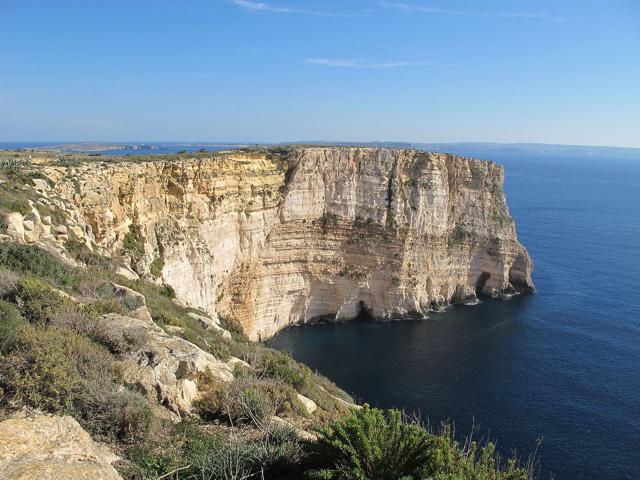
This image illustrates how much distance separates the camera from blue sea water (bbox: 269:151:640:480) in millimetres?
22672

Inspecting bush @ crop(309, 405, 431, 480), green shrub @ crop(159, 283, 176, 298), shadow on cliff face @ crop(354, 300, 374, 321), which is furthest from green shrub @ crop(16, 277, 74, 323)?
shadow on cliff face @ crop(354, 300, 374, 321)

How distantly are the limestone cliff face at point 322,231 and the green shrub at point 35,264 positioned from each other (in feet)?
39.9

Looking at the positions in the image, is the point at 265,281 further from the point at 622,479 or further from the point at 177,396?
the point at 177,396

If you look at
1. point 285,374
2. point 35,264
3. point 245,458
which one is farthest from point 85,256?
point 245,458

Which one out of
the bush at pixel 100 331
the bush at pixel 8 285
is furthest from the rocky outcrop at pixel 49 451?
the bush at pixel 8 285

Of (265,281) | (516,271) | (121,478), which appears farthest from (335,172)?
(121,478)

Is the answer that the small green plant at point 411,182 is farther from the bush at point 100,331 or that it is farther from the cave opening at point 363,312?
the bush at point 100,331

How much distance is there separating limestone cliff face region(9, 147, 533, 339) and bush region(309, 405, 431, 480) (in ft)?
65.6

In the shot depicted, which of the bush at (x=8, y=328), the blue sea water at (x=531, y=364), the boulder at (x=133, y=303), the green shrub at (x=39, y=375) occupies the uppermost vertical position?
the bush at (x=8, y=328)

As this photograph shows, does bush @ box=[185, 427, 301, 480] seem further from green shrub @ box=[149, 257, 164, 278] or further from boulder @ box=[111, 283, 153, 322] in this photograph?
green shrub @ box=[149, 257, 164, 278]

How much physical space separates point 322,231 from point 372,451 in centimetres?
3274

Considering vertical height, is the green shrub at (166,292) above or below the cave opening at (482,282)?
above

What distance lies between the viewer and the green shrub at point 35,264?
1116 centimetres

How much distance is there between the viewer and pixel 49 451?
5.26m
